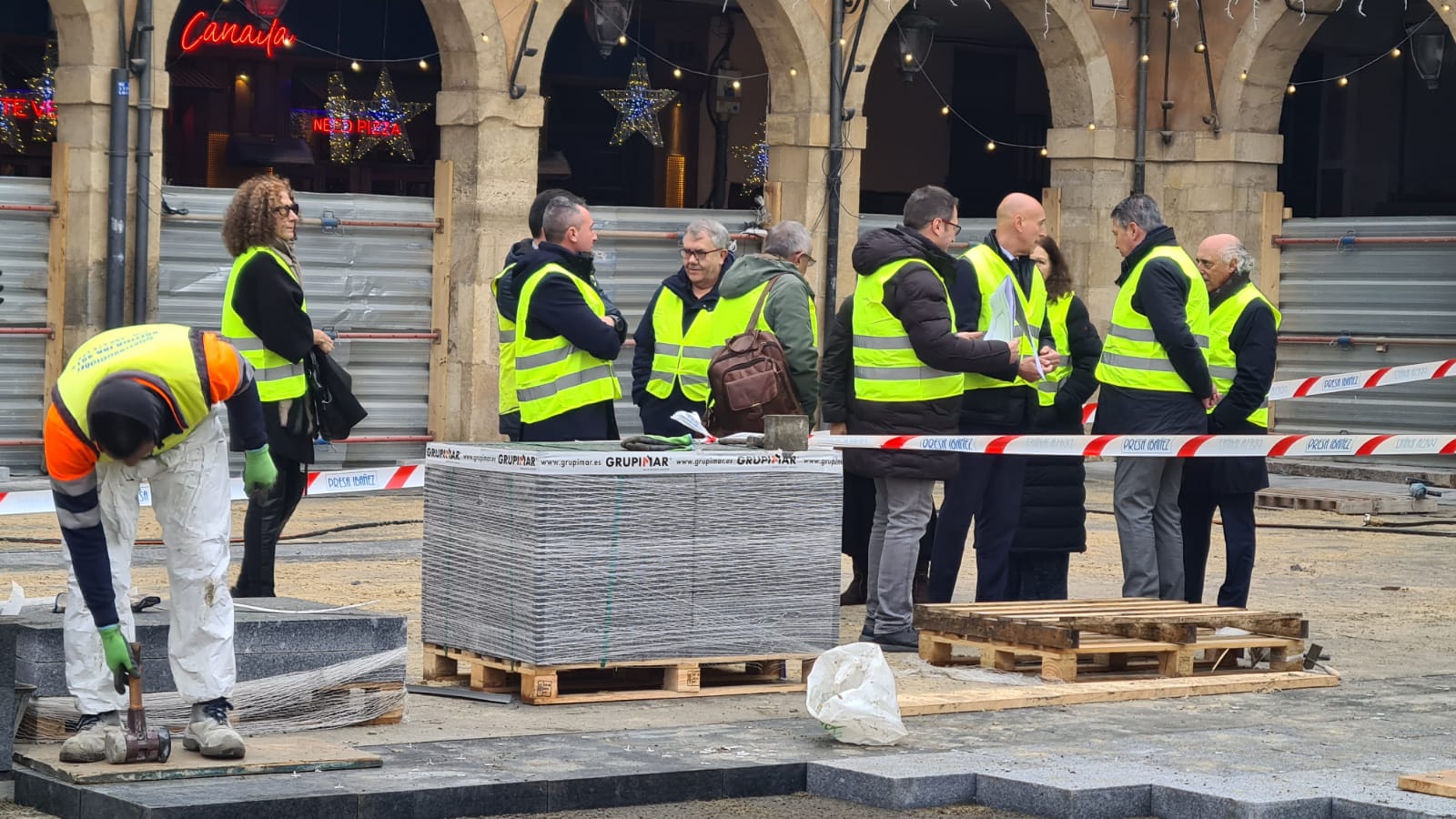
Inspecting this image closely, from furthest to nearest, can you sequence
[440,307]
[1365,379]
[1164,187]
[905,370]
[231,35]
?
[231,35] < [1164,187] < [440,307] < [1365,379] < [905,370]

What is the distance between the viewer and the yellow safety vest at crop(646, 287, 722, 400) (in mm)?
10852

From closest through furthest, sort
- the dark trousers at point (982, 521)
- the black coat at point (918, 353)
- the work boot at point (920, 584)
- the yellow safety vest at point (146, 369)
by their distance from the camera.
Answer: the yellow safety vest at point (146, 369)
the black coat at point (918, 353)
the dark trousers at point (982, 521)
the work boot at point (920, 584)

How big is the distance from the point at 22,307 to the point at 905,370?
929 centimetres

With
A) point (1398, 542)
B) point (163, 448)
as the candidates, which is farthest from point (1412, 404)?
point (163, 448)

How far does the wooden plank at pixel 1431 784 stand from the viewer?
664cm

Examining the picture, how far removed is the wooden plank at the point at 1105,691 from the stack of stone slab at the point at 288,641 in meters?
1.85

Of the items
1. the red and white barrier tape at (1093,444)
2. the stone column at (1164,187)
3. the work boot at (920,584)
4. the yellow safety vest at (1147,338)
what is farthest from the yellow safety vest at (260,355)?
the stone column at (1164,187)

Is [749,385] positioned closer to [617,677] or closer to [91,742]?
[617,677]

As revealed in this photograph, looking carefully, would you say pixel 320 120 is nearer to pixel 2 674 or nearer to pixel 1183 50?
pixel 1183 50

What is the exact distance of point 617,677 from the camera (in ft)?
28.2

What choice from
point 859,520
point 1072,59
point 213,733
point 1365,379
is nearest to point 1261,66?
point 1072,59

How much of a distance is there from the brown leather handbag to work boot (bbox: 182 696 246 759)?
3.44m

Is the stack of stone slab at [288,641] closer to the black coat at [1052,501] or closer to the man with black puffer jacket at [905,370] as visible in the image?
the man with black puffer jacket at [905,370]

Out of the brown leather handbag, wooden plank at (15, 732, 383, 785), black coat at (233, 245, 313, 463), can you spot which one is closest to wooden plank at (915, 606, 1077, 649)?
the brown leather handbag
